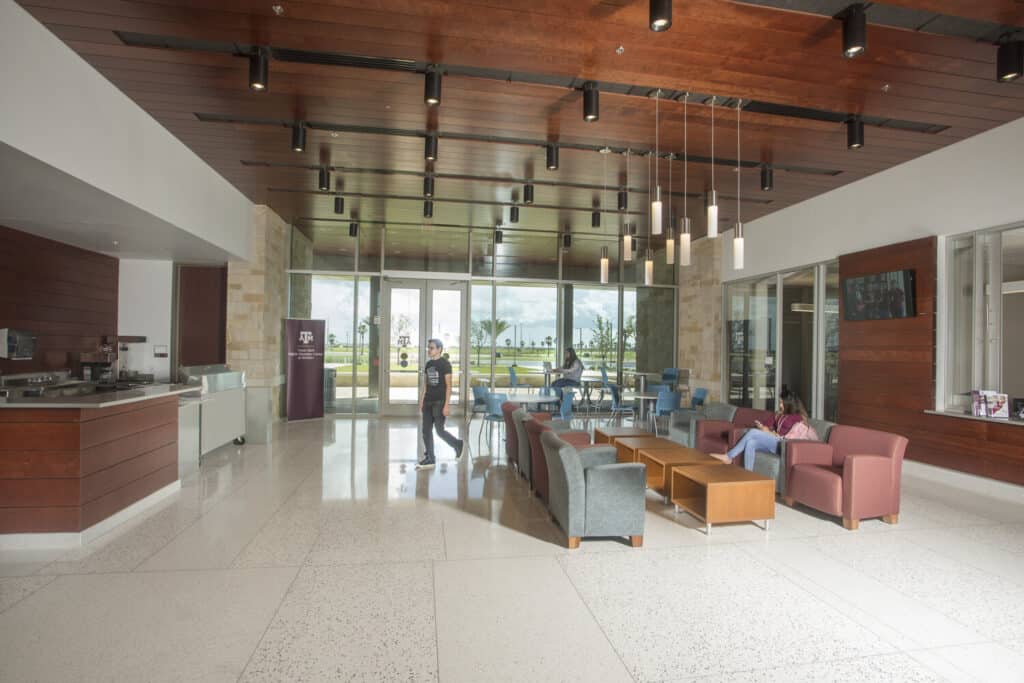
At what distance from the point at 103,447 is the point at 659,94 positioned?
20.0 feet

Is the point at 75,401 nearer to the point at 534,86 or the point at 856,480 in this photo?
the point at 534,86

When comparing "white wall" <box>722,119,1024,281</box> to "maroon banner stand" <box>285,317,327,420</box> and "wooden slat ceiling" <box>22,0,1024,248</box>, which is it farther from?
"maroon banner stand" <box>285,317,327,420</box>

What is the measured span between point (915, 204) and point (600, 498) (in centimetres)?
620

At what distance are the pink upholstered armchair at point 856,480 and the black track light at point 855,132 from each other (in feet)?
10.2

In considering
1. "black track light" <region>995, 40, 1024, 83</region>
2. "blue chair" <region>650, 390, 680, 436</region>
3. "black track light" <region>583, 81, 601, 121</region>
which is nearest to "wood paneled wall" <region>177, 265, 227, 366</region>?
"black track light" <region>583, 81, 601, 121</region>

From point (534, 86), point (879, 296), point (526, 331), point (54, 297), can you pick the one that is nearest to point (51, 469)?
point (54, 297)

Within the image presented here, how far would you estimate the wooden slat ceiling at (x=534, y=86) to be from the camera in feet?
13.2

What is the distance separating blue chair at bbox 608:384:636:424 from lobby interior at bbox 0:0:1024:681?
4.99 ft

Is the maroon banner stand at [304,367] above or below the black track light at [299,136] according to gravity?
below

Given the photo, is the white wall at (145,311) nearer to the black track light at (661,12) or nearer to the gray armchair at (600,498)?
the gray armchair at (600,498)

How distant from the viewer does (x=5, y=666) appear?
264 centimetres

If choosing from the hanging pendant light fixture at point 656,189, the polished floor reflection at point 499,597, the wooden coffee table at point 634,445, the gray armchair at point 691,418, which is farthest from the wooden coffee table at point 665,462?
the hanging pendant light fixture at point 656,189

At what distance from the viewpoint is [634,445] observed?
6.17 metres

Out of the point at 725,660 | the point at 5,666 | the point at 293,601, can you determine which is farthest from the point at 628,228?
the point at 5,666
